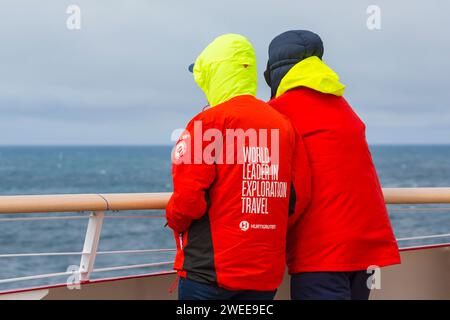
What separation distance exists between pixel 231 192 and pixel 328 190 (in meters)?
0.41

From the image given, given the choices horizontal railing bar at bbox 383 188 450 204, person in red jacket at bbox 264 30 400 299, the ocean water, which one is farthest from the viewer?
the ocean water

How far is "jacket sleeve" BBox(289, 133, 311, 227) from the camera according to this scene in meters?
2.87

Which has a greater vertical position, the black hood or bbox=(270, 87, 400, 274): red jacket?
the black hood

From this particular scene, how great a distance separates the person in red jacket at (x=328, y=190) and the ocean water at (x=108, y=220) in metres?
0.68

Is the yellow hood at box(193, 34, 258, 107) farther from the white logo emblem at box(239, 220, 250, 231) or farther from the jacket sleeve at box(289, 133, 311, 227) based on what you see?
the white logo emblem at box(239, 220, 250, 231)

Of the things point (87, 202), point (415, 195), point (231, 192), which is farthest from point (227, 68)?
point (415, 195)

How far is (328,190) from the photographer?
9.60 ft

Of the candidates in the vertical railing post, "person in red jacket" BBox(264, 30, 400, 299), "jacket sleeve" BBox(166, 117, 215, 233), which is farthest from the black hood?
the vertical railing post

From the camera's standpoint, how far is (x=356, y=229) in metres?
2.93

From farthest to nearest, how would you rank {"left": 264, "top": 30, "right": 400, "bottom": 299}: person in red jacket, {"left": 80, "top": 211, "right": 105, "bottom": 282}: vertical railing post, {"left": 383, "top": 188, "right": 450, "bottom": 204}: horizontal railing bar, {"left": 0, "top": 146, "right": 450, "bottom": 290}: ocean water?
{"left": 0, "top": 146, "right": 450, "bottom": 290}: ocean water, {"left": 383, "top": 188, "right": 450, "bottom": 204}: horizontal railing bar, {"left": 80, "top": 211, "right": 105, "bottom": 282}: vertical railing post, {"left": 264, "top": 30, "right": 400, "bottom": 299}: person in red jacket

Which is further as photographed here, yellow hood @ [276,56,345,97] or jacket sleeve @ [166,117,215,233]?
yellow hood @ [276,56,345,97]

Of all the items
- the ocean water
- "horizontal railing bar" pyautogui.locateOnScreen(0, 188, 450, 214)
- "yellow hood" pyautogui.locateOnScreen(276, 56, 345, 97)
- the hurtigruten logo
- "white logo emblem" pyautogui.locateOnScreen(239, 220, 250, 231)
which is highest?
"yellow hood" pyautogui.locateOnScreen(276, 56, 345, 97)
